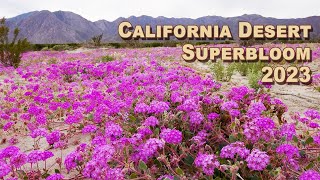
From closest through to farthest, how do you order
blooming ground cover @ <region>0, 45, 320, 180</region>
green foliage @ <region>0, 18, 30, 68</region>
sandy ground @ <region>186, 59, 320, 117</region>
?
blooming ground cover @ <region>0, 45, 320, 180</region>, sandy ground @ <region>186, 59, 320, 117</region>, green foliage @ <region>0, 18, 30, 68</region>

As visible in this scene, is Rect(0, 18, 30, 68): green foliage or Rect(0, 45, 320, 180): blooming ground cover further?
Rect(0, 18, 30, 68): green foliage

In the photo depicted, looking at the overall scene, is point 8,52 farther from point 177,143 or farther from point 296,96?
point 177,143

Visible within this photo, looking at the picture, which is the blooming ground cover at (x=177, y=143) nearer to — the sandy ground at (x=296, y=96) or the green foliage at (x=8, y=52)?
the sandy ground at (x=296, y=96)

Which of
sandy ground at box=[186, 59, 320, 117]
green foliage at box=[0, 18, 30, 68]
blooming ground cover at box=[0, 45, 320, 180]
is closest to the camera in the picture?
blooming ground cover at box=[0, 45, 320, 180]

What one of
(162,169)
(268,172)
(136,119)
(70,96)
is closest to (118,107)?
(136,119)

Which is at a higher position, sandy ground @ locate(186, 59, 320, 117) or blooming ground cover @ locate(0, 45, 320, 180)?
blooming ground cover @ locate(0, 45, 320, 180)

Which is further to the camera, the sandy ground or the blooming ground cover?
the sandy ground

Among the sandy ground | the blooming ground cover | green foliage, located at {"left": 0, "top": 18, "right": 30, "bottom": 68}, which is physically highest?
green foliage, located at {"left": 0, "top": 18, "right": 30, "bottom": 68}

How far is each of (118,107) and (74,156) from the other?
95 centimetres

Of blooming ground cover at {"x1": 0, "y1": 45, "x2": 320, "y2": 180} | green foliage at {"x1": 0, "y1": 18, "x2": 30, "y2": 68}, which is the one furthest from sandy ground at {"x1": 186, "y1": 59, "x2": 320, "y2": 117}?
green foliage at {"x1": 0, "y1": 18, "x2": 30, "y2": 68}

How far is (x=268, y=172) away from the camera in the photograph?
2949 mm

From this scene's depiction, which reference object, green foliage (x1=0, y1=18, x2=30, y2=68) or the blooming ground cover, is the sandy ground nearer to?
the blooming ground cover

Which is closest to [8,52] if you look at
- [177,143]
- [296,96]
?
[296,96]

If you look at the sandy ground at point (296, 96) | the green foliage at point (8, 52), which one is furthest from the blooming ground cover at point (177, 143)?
the green foliage at point (8, 52)
